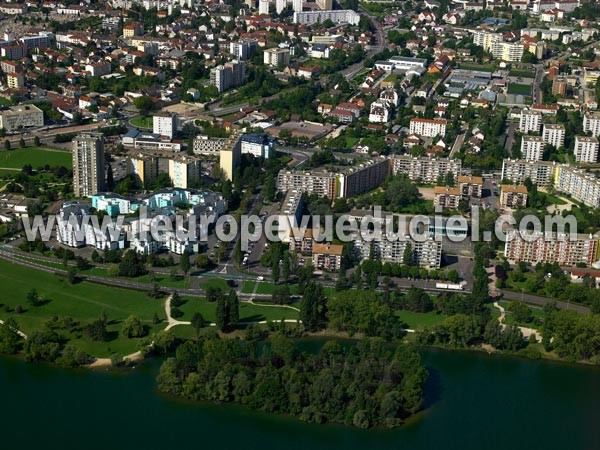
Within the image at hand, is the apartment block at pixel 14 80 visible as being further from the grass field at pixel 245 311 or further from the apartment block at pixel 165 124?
the grass field at pixel 245 311

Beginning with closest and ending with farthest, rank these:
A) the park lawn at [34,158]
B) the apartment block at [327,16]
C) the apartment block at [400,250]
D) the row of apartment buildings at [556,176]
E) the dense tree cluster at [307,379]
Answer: the dense tree cluster at [307,379]
the apartment block at [400,250]
the row of apartment buildings at [556,176]
the park lawn at [34,158]
the apartment block at [327,16]

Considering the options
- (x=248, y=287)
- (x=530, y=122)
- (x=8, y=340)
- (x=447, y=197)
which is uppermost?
(x=530, y=122)

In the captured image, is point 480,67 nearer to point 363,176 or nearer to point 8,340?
point 363,176

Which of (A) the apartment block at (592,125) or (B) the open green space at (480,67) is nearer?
(A) the apartment block at (592,125)

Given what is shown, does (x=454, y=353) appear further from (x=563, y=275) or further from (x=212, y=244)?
(x=212, y=244)

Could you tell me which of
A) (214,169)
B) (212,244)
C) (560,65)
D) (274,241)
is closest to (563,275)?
(274,241)

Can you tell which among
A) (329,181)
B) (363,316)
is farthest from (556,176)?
(363,316)

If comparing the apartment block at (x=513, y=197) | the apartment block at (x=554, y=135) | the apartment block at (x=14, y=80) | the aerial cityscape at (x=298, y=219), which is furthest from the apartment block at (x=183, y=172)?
the apartment block at (x=14, y=80)

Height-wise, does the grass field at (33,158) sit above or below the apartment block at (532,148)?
below
